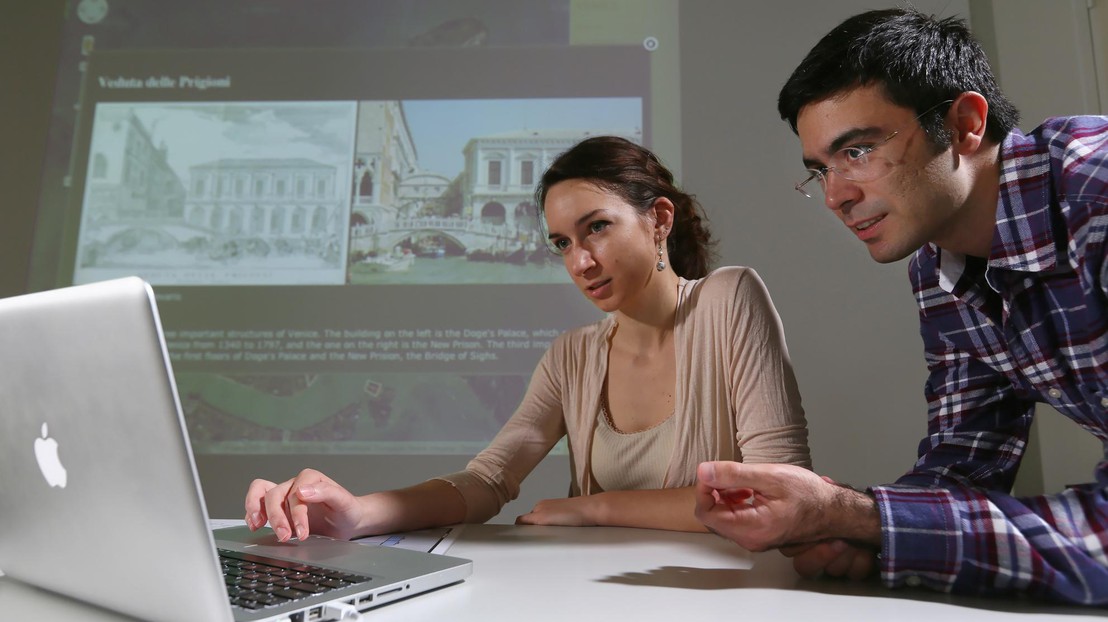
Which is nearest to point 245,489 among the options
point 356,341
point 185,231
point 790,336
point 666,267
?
point 356,341

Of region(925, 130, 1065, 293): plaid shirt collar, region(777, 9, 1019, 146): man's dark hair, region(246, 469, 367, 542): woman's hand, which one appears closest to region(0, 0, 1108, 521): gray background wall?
region(246, 469, 367, 542): woman's hand

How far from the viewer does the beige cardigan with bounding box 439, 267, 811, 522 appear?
4.20 feet

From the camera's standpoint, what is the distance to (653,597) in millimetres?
683

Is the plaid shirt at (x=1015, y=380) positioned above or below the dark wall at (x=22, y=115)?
below

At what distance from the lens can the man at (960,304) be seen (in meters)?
0.71

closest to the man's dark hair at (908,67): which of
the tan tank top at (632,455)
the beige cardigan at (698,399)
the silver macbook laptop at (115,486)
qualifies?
the beige cardigan at (698,399)

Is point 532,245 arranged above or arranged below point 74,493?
→ above

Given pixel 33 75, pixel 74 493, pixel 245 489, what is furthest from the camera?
pixel 33 75

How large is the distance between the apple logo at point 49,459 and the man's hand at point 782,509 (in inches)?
22.9

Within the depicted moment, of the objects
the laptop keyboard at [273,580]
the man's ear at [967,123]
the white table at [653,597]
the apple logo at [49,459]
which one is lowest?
the white table at [653,597]

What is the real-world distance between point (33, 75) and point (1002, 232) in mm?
3279

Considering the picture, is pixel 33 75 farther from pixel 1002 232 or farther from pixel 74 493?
pixel 1002 232

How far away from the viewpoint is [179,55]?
8.91ft

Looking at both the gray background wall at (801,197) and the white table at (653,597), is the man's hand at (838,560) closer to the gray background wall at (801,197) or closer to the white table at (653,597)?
the white table at (653,597)
